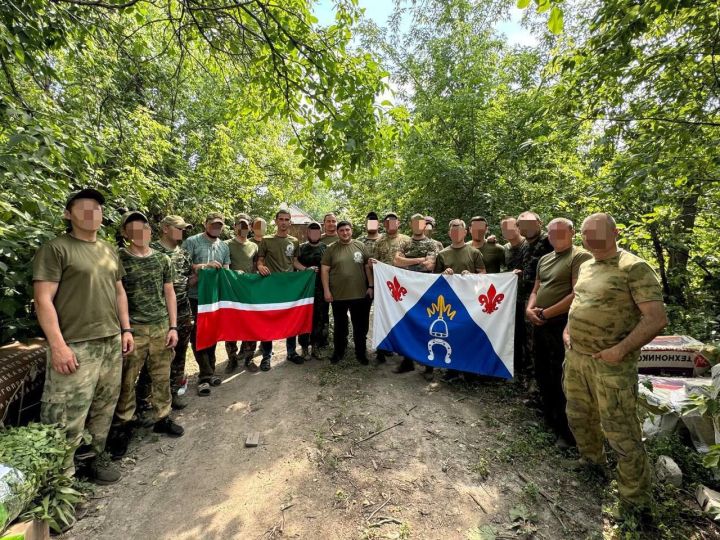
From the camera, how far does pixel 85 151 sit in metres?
2.83

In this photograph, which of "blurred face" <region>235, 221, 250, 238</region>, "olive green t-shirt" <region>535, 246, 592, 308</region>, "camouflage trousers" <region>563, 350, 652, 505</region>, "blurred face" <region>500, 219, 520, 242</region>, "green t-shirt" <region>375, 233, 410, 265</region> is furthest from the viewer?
"green t-shirt" <region>375, 233, 410, 265</region>

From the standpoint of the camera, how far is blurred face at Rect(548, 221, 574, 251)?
3.17 metres

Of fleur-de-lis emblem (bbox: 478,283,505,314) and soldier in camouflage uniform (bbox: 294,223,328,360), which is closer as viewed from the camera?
fleur-de-lis emblem (bbox: 478,283,505,314)

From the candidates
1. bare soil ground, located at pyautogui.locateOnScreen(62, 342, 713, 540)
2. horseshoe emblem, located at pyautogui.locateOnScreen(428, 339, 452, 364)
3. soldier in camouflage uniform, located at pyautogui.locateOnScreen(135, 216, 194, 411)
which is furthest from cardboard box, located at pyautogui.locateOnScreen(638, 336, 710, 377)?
soldier in camouflage uniform, located at pyautogui.locateOnScreen(135, 216, 194, 411)

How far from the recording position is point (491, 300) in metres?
4.21

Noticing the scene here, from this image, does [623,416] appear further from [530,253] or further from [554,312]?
[530,253]

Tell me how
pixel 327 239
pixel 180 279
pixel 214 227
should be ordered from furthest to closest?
pixel 327 239
pixel 214 227
pixel 180 279

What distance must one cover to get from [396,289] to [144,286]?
3.08 m

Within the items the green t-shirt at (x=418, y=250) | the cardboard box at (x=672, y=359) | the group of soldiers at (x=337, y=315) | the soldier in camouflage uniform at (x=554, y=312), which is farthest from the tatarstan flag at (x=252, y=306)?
the cardboard box at (x=672, y=359)

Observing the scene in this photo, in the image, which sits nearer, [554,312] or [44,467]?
[44,467]

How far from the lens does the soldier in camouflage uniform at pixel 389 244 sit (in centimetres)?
518

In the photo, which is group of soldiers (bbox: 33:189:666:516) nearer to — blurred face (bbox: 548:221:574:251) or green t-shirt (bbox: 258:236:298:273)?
blurred face (bbox: 548:221:574:251)

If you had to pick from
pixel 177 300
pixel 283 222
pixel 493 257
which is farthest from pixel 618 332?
pixel 177 300

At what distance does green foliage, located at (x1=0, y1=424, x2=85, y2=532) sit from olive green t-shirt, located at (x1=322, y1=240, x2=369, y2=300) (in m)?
3.26
